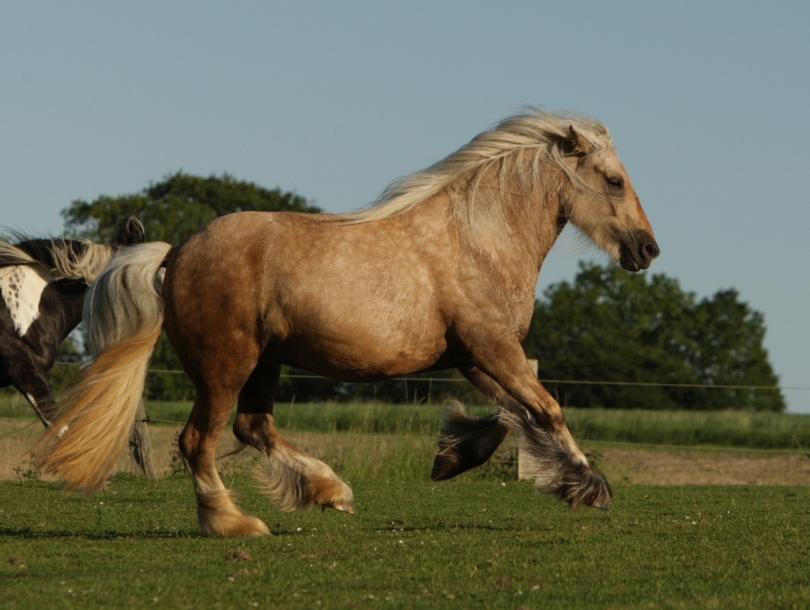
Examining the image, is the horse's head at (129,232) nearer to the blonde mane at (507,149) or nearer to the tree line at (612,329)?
the blonde mane at (507,149)

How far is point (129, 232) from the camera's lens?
957 cm

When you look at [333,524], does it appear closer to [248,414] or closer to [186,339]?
[248,414]

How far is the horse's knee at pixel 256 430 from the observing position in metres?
6.72

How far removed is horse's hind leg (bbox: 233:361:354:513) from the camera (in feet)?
21.1

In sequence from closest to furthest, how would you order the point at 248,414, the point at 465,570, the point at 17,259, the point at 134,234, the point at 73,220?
the point at 465,570 → the point at 248,414 → the point at 17,259 → the point at 134,234 → the point at 73,220

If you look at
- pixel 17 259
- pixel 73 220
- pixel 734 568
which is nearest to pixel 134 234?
pixel 17 259

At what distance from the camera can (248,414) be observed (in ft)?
22.4

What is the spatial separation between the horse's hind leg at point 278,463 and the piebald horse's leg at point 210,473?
258 millimetres

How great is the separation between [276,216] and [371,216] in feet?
1.78

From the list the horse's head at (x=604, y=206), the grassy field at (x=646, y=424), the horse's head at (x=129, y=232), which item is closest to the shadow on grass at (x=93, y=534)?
the horse's head at (x=604, y=206)

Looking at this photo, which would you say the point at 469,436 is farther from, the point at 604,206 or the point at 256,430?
the point at 604,206

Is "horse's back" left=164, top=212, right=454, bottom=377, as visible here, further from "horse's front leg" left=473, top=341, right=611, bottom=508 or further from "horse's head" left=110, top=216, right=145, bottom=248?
"horse's head" left=110, top=216, right=145, bottom=248

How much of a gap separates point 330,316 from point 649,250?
2.04m

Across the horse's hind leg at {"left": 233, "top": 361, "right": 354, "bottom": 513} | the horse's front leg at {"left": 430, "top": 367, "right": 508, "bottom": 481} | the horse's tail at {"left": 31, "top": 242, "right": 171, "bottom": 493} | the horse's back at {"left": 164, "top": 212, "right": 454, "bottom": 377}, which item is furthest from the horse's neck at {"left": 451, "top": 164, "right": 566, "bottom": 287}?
the horse's tail at {"left": 31, "top": 242, "right": 171, "bottom": 493}
